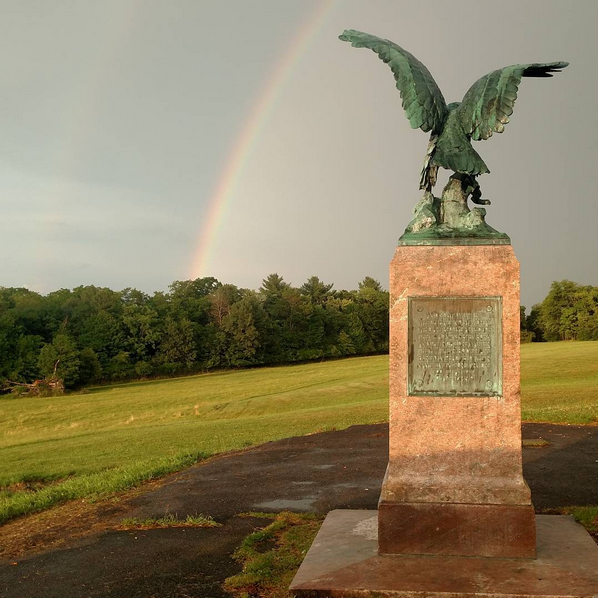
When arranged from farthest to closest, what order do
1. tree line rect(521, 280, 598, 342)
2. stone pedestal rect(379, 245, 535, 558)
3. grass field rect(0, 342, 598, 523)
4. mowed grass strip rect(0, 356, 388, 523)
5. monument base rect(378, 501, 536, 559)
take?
tree line rect(521, 280, 598, 342)
grass field rect(0, 342, 598, 523)
mowed grass strip rect(0, 356, 388, 523)
stone pedestal rect(379, 245, 535, 558)
monument base rect(378, 501, 536, 559)

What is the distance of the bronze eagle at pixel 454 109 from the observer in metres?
6.90

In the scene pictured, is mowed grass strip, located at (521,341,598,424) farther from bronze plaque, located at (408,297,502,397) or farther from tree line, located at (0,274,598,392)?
tree line, located at (0,274,598,392)

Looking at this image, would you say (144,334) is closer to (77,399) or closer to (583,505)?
(77,399)

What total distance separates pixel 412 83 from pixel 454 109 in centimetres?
67

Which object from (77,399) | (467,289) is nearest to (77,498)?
(467,289)

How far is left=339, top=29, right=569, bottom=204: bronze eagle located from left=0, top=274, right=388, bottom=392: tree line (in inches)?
1918

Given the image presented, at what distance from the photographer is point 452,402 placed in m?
6.60

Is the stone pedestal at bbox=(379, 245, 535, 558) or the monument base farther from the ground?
the stone pedestal at bbox=(379, 245, 535, 558)

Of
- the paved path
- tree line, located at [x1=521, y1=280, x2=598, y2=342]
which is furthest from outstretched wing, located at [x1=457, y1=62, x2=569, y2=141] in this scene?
tree line, located at [x1=521, y1=280, x2=598, y2=342]

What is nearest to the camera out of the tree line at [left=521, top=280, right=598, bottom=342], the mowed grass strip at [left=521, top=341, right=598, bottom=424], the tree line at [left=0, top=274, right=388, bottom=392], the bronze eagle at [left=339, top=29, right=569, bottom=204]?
the bronze eagle at [left=339, top=29, right=569, bottom=204]

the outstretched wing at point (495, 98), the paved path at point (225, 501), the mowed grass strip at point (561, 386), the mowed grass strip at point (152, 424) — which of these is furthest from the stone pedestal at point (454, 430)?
the mowed grass strip at point (561, 386)

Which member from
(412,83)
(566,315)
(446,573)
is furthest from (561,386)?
(566,315)

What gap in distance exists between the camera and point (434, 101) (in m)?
7.10

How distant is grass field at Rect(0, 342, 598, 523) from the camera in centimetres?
1370
